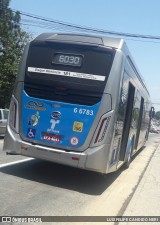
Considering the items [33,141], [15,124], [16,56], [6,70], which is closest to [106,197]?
[33,141]

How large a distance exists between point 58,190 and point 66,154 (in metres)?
0.78

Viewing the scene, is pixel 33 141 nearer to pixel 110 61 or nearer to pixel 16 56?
pixel 110 61

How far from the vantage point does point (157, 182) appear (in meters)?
10.7

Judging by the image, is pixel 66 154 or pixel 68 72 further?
pixel 68 72

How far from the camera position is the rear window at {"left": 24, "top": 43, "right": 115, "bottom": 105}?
8.69 m

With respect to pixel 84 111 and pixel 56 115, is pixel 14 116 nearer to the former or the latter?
pixel 56 115

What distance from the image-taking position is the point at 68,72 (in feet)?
29.2

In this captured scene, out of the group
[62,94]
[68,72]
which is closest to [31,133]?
[62,94]

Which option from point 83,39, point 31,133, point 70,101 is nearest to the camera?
point 70,101

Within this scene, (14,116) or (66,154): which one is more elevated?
(14,116)

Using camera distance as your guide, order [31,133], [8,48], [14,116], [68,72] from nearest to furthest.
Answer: [68,72], [31,133], [14,116], [8,48]

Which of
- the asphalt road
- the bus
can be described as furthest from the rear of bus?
the asphalt road

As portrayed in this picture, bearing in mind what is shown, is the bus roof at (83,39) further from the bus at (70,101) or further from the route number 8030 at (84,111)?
the route number 8030 at (84,111)

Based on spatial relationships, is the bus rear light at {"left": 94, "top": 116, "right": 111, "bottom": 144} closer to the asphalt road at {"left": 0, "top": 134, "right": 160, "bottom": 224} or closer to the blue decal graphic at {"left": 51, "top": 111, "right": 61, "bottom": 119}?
the blue decal graphic at {"left": 51, "top": 111, "right": 61, "bottom": 119}
